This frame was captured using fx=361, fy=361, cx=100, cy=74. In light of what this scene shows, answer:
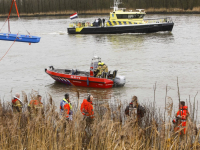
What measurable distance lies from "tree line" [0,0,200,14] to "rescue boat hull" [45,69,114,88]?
1516 inches

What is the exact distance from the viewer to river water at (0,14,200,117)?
54.8 ft

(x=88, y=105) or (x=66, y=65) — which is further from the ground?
(x=88, y=105)

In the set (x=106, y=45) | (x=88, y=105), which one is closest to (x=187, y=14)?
(x=106, y=45)

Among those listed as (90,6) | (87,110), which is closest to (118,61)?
(87,110)

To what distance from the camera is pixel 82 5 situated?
59781mm

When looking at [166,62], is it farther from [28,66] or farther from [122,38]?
[122,38]

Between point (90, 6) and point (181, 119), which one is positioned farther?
point (90, 6)

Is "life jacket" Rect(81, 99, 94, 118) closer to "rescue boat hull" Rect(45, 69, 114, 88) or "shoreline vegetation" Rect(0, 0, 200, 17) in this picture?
"rescue boat hull" Rect(45, 69, 114, 88)

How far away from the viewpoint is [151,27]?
128 ft

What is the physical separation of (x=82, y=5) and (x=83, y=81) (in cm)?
4434

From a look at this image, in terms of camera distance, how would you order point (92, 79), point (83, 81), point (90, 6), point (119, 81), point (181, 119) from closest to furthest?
1. point (181, 119)
2. point (92, 79)
3. point (119, 81)
4. point (83, 81)
5. point (90, 6)

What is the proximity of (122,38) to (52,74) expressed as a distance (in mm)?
20367

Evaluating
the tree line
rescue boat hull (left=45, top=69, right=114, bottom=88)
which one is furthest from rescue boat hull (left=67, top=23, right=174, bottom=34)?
rescue boat hull (left=45, top=69, right=114, bottom=88)

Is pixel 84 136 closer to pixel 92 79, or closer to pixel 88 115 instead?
pixel 88 115
